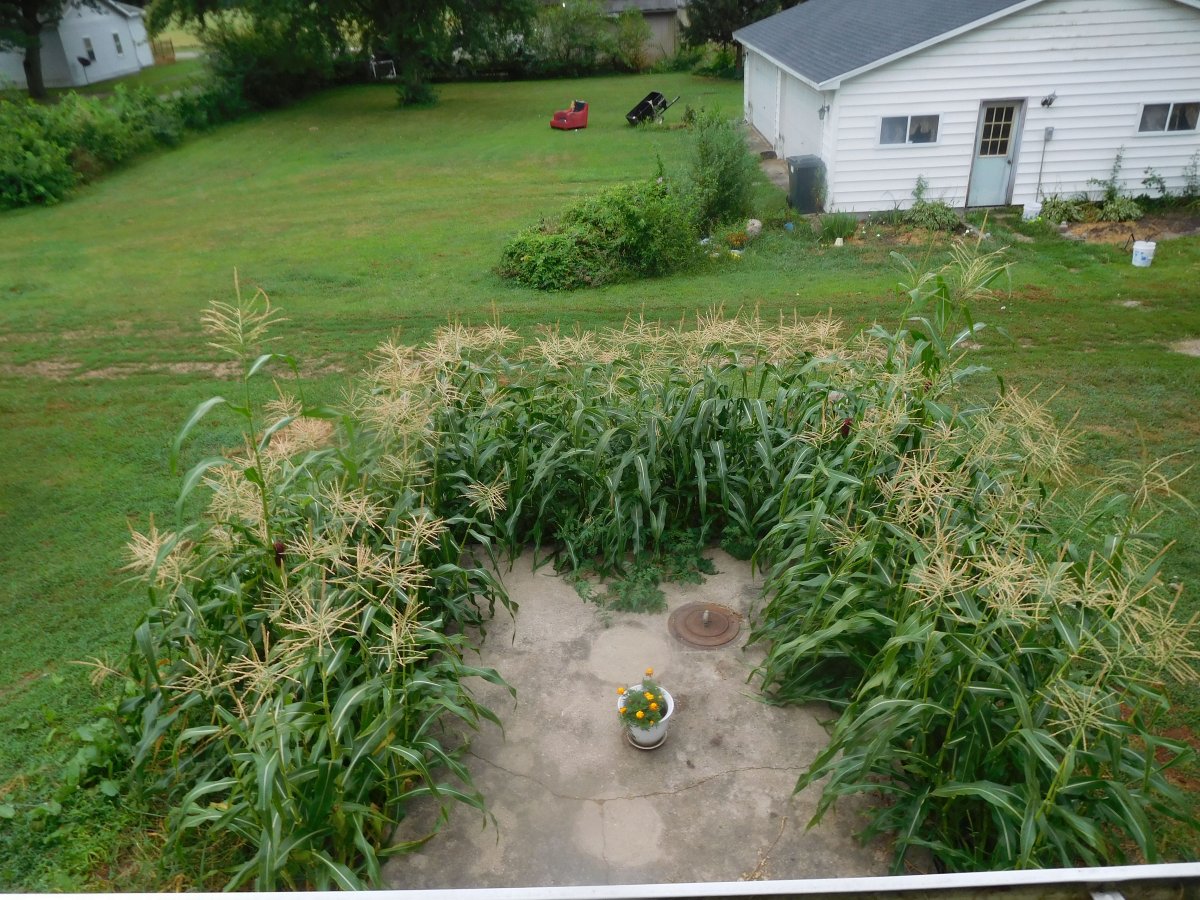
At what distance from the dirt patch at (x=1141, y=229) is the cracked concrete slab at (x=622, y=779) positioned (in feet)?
36.6

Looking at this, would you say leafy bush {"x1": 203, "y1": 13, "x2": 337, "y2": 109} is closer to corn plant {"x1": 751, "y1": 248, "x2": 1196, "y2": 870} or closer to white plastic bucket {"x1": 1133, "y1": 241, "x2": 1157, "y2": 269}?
white plastic bucket {"x1": 1133, "y1": 241, "x2": 1157, "y2": 269}

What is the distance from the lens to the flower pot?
405 cm

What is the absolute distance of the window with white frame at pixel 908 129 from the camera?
13531mm

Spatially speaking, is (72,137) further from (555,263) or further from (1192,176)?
(1192,176)

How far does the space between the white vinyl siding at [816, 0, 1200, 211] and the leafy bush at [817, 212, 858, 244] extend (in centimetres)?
100

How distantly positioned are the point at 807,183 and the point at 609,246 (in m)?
4.70

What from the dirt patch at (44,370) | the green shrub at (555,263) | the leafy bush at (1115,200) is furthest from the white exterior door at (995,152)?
the dirt patch at (44,370)

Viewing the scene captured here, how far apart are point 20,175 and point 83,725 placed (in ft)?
54.7

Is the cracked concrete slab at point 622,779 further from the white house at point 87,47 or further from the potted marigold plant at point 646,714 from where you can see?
the white house at point 87,47

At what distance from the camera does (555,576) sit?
538cm

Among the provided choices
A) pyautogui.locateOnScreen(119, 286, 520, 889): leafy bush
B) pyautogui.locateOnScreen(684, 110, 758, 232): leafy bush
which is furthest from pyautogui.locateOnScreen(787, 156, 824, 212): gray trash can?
pyautogui.locateOnScreen(119, 286, 520, 889): leafy bush

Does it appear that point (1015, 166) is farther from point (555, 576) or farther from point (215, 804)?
point (215, 804)

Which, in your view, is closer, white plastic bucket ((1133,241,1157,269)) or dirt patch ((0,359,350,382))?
dirt patch ((0,359,350,382))

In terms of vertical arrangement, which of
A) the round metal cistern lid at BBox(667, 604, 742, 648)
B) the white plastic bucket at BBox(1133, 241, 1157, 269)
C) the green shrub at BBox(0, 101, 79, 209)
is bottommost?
the round metal cistern lid at BBox(667, 604, 742, 648)
